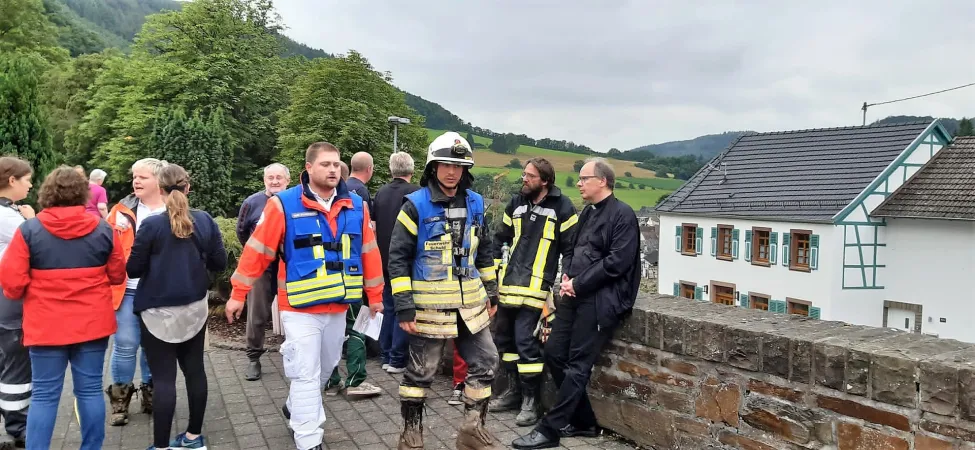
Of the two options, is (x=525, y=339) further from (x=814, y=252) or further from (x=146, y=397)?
(x=814, y=252)

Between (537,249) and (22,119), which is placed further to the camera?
(22,119)

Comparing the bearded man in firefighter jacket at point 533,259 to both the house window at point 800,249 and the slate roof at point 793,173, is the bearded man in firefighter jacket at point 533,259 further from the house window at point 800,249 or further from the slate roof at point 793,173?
the house window at point 800,249

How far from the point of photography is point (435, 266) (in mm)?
4305

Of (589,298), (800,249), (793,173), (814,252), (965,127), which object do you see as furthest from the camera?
(965,127)

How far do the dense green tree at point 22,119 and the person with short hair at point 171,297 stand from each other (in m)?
18.4

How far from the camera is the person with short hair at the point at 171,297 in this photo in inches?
164

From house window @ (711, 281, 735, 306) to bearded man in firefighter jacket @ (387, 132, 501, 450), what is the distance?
117 ft

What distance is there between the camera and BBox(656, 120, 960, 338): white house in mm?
34500

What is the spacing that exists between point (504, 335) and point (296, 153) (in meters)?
37.6

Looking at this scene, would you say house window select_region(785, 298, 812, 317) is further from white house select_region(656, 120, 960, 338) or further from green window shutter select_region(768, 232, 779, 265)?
green window shutter select_region(768, 232, 779, 265)

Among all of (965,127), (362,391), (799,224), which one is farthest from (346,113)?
(965,127)

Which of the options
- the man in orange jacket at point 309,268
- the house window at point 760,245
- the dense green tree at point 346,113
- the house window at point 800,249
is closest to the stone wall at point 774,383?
the man in orange jacket at point 309,268

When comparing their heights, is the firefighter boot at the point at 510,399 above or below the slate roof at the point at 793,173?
below

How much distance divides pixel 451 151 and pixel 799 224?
115ft
